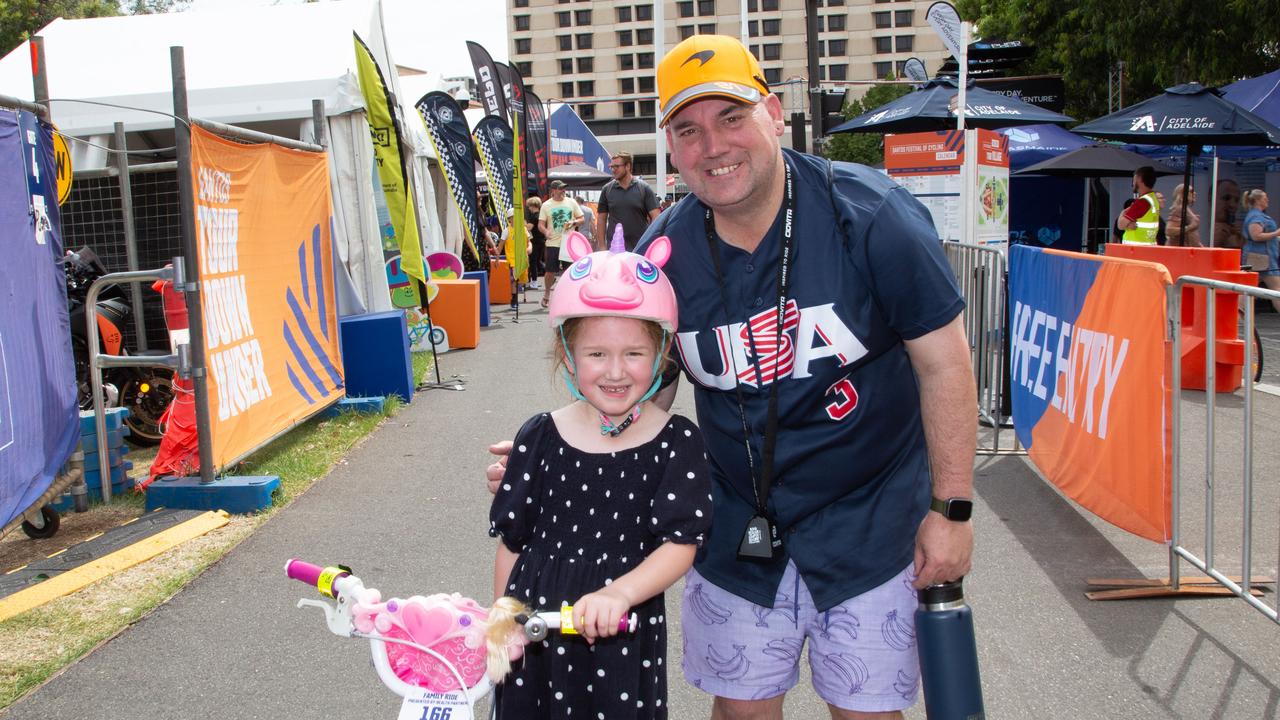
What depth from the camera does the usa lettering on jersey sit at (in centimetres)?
239

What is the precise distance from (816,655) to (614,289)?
971mm

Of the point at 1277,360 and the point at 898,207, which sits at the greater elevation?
the point at 898,207

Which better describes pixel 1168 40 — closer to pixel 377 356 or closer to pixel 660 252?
pixel 377 356

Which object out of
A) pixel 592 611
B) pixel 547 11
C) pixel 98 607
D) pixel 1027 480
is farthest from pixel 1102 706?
pixel 547 11

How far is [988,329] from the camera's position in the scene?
24.8 feet

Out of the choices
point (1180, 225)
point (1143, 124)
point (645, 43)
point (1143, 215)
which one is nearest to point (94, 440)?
point (1143, 215)

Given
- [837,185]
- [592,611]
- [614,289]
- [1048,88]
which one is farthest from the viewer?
[1048,88]

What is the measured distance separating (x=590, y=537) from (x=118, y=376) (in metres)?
6.73

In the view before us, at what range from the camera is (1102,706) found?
361cm

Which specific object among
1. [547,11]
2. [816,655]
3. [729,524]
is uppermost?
[547,11]

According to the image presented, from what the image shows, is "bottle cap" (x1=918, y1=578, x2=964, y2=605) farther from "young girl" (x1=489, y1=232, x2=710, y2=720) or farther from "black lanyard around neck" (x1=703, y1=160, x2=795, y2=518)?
"young girl" (x1=489, y1=232, x2=710, y2=720)

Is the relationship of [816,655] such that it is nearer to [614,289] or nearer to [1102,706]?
[614,289]

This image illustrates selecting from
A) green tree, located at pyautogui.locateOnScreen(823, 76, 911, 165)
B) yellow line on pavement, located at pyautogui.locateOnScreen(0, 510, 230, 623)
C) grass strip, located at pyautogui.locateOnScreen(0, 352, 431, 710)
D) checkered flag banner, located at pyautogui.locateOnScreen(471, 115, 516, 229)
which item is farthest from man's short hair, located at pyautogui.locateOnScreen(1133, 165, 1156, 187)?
green tree, located at pyautogui.locateOnScreen(823, 76, 911, 165)

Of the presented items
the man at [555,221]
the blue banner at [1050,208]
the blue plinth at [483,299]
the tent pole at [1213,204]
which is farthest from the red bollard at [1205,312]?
the blue banner at [1050,208]
